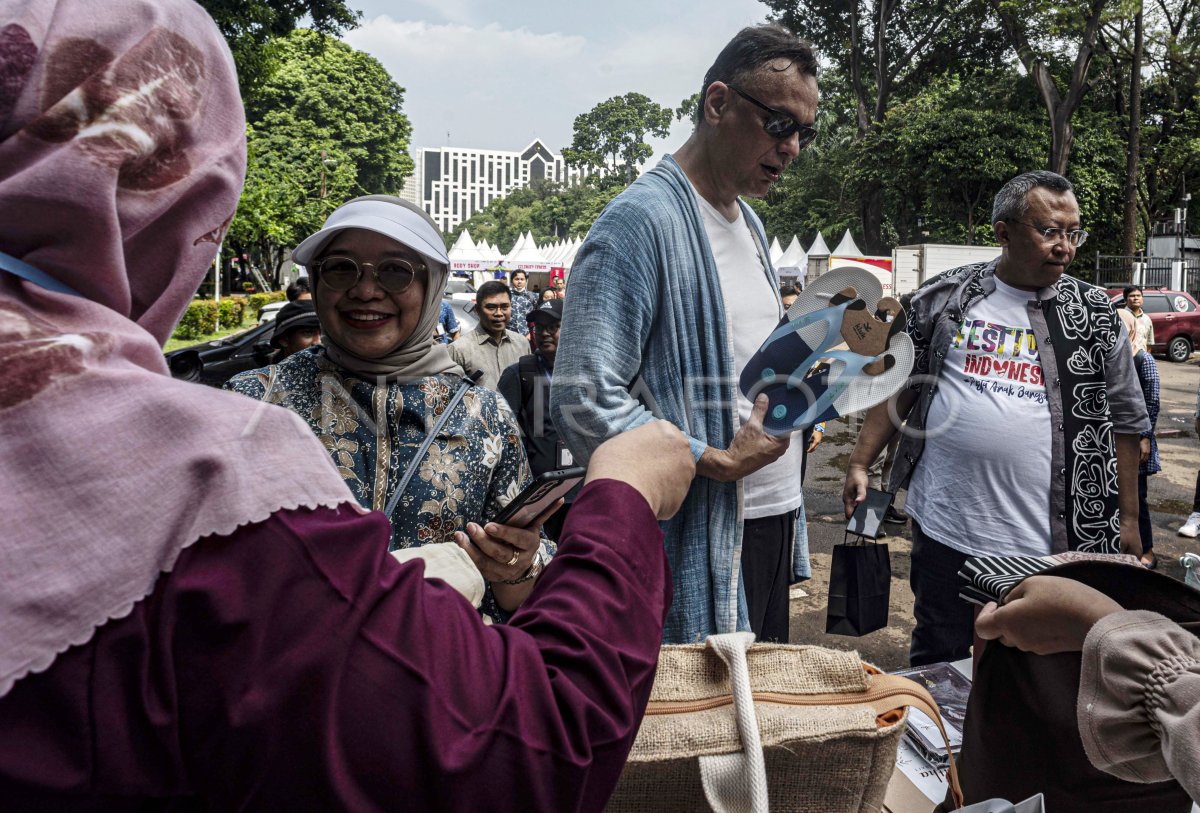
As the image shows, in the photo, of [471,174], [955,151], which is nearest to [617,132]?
[955,151]

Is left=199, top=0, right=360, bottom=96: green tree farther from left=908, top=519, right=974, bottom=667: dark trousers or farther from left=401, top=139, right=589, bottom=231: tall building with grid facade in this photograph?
left=401, top=139, right=589, bottom=231: tall building with grid facade

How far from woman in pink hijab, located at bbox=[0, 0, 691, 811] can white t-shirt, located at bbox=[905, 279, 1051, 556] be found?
228 centimetres

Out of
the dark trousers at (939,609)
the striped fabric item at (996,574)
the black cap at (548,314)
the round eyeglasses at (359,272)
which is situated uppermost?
the round eyeglasses at (359,272)

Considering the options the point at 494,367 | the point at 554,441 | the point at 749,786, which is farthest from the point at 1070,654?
the point at 494,367

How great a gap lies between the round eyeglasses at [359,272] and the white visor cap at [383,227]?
48mm

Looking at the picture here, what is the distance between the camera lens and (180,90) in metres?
0.73

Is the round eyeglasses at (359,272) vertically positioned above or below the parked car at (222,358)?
above

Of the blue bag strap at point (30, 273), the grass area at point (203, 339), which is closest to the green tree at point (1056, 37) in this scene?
the grass area at point (203, 339)

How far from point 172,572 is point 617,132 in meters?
74.0

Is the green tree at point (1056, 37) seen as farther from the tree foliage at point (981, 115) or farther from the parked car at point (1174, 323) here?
the parked car at point (1174, 323)

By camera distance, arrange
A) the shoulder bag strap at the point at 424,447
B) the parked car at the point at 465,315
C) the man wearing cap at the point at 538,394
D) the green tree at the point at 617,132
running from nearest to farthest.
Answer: the shoulder bag strap at the point at 424,447
the man wearing cap at the point at 538,394
the parked car at the point at 465,315
the green tree at the point at 617,132

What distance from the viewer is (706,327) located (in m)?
2.00

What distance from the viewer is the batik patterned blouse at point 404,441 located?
1800mm

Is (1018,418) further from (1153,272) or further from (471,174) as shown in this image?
(471,174)
